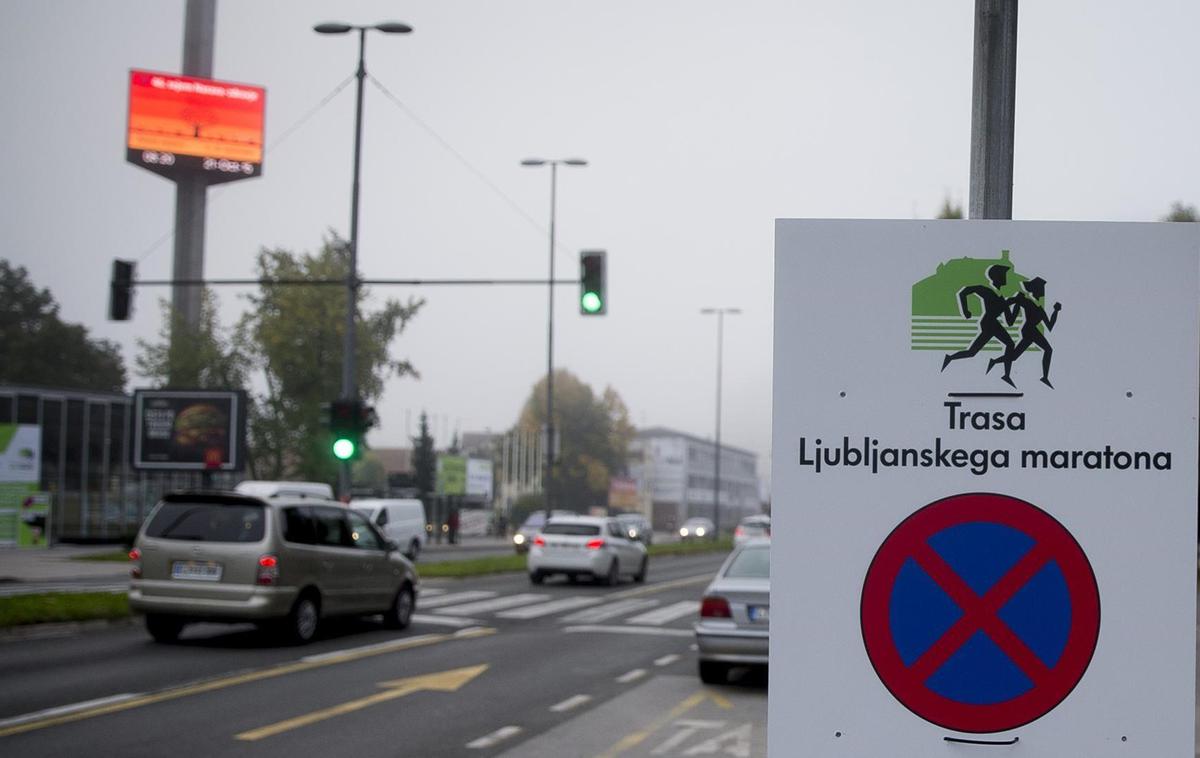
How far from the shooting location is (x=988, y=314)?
269 centimetres

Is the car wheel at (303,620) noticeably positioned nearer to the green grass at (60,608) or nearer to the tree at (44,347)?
the green grass at (60,608)

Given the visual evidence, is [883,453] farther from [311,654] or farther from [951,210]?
[951,210]

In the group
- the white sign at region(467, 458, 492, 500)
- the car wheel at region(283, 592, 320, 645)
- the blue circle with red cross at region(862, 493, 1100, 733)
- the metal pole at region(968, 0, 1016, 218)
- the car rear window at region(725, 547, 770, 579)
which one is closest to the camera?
the blue circle with red cross at region(862, 493, 1100, 733)

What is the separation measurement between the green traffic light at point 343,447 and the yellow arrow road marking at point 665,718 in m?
12.0

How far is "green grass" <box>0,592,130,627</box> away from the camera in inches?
627

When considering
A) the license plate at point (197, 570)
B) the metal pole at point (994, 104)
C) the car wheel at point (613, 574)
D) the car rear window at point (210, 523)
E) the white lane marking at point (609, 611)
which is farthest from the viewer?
the car wheel at point (613, 574)

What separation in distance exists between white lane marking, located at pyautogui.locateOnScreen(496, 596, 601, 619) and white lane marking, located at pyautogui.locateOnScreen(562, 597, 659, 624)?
46 centimetres

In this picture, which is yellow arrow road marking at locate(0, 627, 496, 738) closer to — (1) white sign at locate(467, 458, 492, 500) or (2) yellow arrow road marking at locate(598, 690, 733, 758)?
(2) yellow arrow road marking at locate(598, 690, 733, 758)

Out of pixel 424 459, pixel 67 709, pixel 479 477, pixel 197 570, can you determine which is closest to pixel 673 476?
pixel 479 477

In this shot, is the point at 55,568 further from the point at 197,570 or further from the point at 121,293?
the point at 197,570

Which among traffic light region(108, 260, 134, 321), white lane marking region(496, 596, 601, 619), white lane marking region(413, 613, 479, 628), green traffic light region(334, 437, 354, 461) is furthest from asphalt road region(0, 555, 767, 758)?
traffic light region(108, 260, 134, 321)

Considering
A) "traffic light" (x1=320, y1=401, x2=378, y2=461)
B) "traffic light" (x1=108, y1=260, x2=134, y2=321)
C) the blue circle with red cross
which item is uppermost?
"traffic light" (x1=108, y1=260, x2=134, y2=321)

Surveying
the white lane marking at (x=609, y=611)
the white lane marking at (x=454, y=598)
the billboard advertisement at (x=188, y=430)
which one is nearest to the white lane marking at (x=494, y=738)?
the white lane marking at (x=609, y=611)

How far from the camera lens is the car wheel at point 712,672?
13.4m
